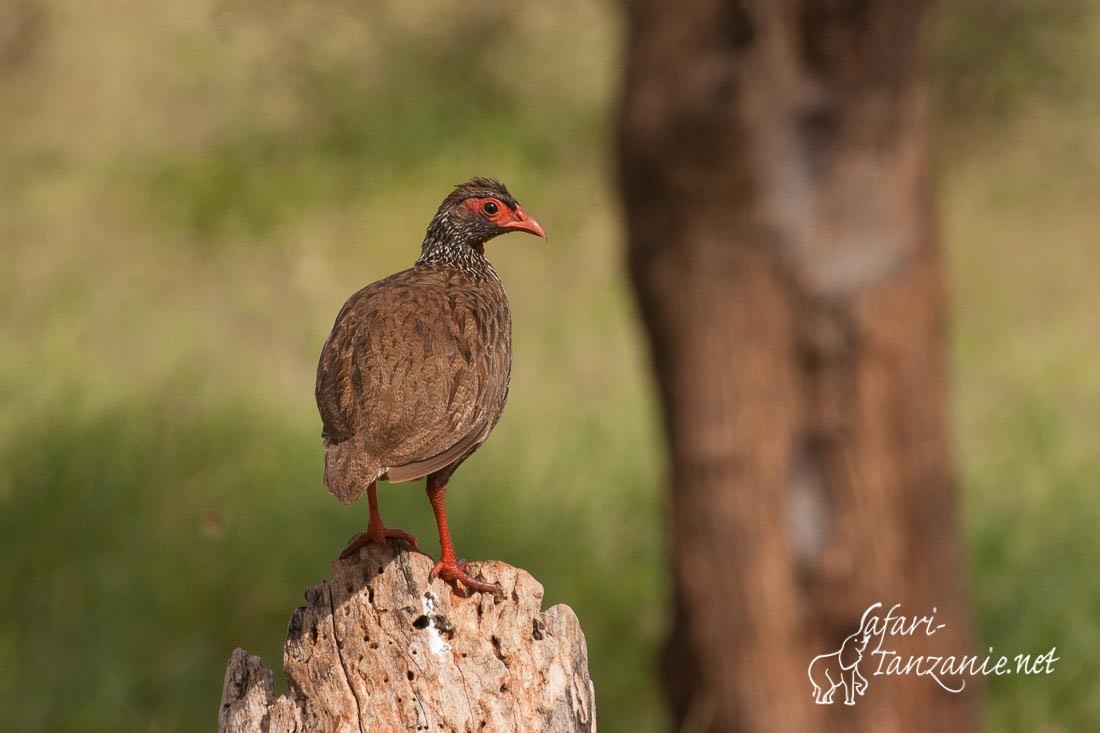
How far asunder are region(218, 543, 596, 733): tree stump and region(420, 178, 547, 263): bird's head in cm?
77

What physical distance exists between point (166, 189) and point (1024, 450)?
9.21 meters

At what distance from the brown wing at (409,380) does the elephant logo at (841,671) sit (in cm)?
395

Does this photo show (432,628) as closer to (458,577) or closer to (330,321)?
(458,577)

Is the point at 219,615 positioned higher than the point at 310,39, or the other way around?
the point at 310,39

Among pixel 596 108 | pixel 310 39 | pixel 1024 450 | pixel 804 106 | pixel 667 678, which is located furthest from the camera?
pixel 596 108

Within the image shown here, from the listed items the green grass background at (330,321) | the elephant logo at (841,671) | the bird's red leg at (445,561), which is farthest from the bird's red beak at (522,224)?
the elephant logo at (841,671)

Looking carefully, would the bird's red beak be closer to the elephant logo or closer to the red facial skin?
the red facial skin

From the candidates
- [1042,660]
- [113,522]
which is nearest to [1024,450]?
[1042,660]

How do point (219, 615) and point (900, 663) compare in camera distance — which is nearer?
point (900, 663)

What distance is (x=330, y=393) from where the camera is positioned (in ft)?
9.62

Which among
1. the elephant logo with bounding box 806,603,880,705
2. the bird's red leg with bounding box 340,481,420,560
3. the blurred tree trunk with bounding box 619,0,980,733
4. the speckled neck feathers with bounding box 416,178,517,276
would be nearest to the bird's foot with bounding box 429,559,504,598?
the bird's red leg with bounding box 340,481,420,560

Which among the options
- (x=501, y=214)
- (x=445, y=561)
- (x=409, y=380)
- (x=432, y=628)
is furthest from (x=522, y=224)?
(x=432, y=628)

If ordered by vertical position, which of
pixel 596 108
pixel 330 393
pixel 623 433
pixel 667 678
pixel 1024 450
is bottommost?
pixel 330 393

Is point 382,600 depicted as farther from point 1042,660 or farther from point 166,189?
point 166,189
